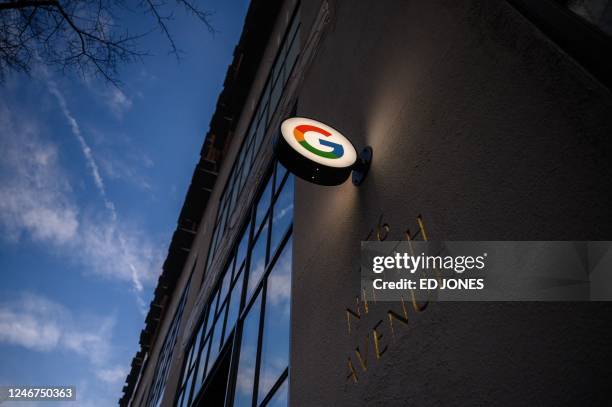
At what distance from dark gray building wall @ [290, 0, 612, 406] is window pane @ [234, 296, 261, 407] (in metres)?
1.68

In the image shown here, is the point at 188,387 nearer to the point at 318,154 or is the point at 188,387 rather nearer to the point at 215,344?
the point at 215,344

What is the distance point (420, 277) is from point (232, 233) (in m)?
7.73

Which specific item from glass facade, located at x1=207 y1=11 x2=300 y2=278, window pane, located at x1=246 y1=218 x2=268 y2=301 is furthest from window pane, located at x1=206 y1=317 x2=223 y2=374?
glass facade, located at x1=207 y1=11 x2=300 y2=278

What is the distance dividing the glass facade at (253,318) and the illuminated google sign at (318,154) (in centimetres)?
192

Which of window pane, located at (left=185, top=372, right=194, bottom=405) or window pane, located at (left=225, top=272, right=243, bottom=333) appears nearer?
window pane, located at (left=225, top=272, right=243, bottom=333)

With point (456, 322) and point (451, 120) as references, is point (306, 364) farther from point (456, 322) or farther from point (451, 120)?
point (451, 120)

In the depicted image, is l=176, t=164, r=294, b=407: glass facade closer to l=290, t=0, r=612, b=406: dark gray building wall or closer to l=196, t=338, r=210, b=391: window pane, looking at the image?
l=196, t=338, r=210, b=391: window pane

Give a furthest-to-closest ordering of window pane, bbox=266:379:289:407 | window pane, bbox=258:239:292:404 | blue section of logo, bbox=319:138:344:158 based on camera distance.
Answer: window pane, bbox=258:239:292:404
window pane, bbox=266:379:289:407
blue section of logo, bbox=319:138:344:158

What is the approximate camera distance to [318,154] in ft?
11.6

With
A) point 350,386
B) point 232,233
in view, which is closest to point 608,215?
point 350,386

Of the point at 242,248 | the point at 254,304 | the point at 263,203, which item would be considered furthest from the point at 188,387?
the point at 263,203

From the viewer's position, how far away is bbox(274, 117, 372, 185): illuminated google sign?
3469 millimetres

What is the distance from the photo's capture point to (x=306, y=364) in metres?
3.69

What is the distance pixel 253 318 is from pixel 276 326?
127 cm
